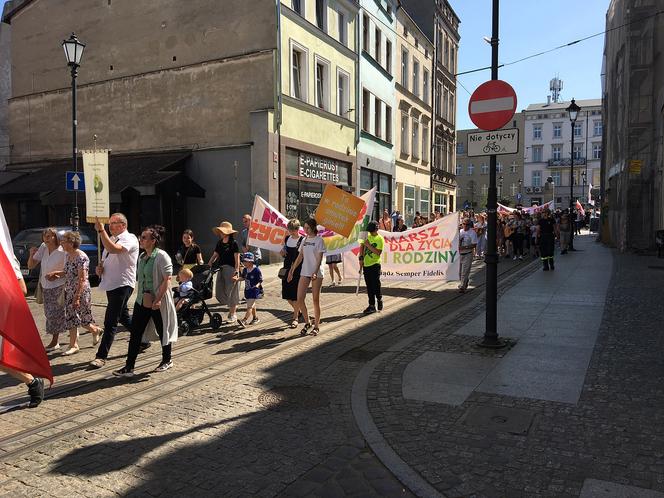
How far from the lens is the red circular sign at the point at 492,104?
6.73 meters

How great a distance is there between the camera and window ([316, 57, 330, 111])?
71.2 ft

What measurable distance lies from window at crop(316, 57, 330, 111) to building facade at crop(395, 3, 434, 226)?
28.0 ft

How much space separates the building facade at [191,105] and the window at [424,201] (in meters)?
12.3

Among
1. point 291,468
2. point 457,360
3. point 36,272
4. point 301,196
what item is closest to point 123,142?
point 301,196

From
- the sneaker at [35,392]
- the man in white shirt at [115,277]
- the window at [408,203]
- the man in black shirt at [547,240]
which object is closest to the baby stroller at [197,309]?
the man in white shirt at [115,277]

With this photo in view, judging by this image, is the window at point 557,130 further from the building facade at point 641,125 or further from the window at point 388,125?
the window at point 388,125

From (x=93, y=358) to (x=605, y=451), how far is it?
19.5 ft

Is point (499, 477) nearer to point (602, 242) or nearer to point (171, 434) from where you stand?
point (171, 434)

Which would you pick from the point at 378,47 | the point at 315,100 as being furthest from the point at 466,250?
the point at 378,47

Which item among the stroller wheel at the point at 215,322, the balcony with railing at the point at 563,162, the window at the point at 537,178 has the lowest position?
the stroller wheel at the point at 215,322

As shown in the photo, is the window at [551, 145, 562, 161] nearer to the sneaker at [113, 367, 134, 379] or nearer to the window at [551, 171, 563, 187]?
the window at [551, 171, 563, 187]

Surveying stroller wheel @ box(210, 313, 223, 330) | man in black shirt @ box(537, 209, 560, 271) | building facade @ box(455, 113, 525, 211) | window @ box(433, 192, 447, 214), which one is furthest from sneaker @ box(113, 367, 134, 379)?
building facade @ box(455, 113, 525, 211)

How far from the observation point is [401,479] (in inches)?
146

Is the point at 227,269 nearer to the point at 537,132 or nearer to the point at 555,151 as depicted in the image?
the point at 555,151
